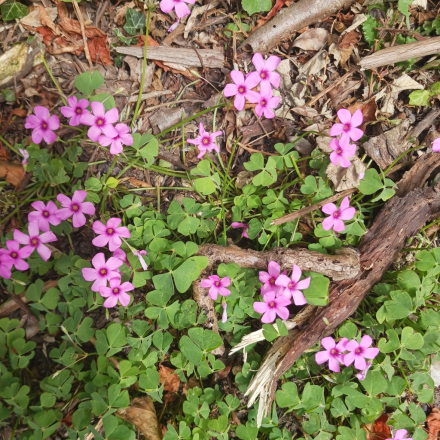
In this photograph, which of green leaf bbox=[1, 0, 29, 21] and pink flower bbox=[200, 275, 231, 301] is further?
green leaf bbox=[1, 0, 29, 21]

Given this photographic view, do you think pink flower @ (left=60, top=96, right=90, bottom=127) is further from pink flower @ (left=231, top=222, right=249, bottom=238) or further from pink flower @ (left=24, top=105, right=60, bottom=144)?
pink flower @ (left=231, top=222, right=249, bottom=238)

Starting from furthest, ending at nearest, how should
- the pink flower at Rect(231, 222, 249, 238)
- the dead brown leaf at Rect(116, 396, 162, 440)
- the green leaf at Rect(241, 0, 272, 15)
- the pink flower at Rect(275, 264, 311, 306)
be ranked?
the green leaf at Rect(241, 0, 272, 15), the pink flower at Rect(231, 222, 249, 238), the dead brown leaf at Rect(116, 396, 162, 440), the pink flower at Rect(275, 264, 311, 306)

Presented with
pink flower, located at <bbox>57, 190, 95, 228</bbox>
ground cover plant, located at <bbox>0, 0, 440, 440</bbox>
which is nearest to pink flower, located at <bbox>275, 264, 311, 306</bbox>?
ground cover plant, located at <bbox>0, 0, 440, 440</bbox>

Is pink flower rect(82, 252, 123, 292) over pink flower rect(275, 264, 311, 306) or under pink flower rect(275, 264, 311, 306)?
over

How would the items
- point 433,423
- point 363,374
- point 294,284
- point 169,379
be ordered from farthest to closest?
point 433,423 → point 169,379 → point 363,374 → point 294,284

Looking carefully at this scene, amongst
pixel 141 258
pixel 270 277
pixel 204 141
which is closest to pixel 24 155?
pixel 141 258

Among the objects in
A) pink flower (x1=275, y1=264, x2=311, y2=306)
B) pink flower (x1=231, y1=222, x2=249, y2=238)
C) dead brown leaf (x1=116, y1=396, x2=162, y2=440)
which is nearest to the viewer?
pink flower (x1=275, y1=264, x2=311, y2=306)

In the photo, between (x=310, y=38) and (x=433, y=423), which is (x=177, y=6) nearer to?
(x=310, y=38)
